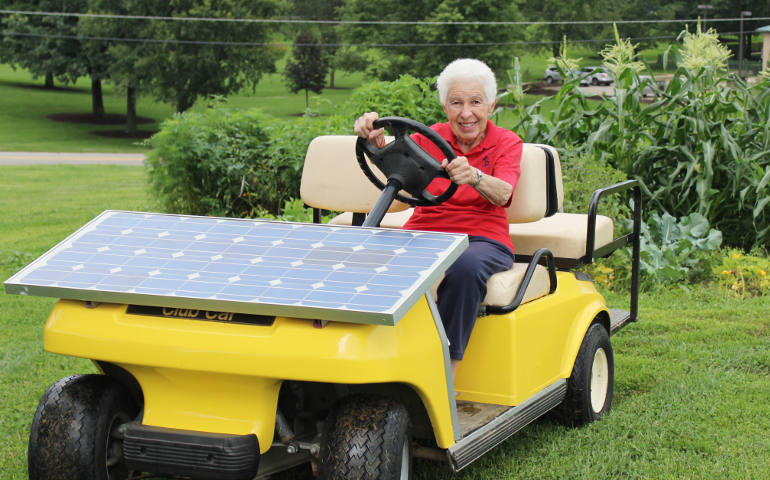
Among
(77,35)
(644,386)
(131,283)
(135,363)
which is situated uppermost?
(77,35)

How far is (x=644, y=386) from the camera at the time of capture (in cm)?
444

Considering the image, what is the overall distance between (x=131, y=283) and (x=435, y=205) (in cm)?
128

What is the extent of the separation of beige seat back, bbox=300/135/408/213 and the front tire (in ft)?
3.59

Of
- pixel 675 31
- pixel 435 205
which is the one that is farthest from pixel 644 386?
pixel 675 31

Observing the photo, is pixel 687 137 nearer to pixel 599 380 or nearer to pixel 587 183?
pixel 587 183

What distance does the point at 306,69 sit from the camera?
42.5m

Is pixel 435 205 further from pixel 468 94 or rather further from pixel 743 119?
pixel 743 119

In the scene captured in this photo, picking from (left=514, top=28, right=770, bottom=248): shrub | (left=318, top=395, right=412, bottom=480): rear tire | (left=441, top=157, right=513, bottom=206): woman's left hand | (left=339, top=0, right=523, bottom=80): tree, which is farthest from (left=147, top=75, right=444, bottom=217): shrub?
(left=339, top=0, right=523, bottom=80): tree

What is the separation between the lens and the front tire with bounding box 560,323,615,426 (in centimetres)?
381

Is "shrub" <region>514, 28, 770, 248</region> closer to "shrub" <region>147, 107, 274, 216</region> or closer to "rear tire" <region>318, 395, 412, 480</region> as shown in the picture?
"shrub" <region>147, 107, 274, 216</region>

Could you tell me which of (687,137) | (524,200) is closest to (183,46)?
(687,137)

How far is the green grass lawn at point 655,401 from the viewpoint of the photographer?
11.4 ft

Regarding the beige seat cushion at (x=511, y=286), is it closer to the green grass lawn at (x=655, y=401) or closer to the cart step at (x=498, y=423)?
the cart step at (x=498, y=423)

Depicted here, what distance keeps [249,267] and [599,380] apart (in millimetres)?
2024
